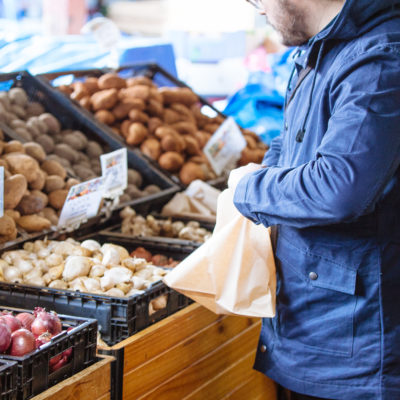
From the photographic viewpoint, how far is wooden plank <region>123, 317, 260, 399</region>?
6.50 ft

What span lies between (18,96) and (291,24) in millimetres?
2231

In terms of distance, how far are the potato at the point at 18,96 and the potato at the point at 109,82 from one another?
63 centimetres

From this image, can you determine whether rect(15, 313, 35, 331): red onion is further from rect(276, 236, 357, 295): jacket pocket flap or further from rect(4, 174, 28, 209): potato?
rect(4, 174, 28, 209): potato

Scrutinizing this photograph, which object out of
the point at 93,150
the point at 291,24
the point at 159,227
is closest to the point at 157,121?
the point at 93,150

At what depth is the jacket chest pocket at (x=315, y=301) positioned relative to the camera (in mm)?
1694

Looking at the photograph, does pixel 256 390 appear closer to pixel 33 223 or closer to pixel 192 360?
pixel 192 360

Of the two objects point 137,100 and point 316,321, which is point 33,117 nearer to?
point 137,100

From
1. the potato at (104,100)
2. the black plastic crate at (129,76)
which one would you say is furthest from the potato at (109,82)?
the black plastic crate at (129,76)

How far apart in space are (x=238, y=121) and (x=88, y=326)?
3.32m

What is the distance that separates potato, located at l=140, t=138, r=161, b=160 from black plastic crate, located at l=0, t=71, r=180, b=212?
0.40 feet

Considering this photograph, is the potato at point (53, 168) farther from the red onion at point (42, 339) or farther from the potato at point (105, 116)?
the red onion at point (42, 339)

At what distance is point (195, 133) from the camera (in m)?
4.12

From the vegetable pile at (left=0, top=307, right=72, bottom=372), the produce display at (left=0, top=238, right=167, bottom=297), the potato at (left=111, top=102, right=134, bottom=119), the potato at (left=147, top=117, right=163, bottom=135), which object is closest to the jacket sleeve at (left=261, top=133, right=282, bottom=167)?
the produce display at (left=0, top=238, right=167, bottom=297)

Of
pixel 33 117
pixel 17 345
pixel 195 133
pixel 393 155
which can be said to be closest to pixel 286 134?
pixel 393 155
